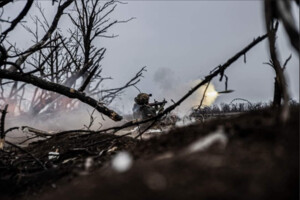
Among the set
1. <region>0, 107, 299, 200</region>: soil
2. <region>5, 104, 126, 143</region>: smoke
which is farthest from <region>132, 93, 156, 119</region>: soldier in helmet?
<region>0, 107, 299, 200</region>: soil

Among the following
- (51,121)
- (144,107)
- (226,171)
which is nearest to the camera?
(226,171)

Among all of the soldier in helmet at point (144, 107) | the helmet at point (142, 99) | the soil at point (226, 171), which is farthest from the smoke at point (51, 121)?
the soil at point (226, 171)

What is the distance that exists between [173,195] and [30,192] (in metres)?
1.83

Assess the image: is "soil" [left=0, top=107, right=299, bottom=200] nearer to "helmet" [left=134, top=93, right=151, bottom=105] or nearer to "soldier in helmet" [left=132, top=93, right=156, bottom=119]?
"soldier in helmet" [left=132, top=93, right=156, bottom=119]

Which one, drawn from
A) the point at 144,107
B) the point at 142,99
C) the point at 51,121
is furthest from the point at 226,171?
the point at 51,121

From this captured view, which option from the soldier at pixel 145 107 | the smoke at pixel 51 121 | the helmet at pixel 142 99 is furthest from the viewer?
the smoke at pixel 51 121

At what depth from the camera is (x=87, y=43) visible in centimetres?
1162

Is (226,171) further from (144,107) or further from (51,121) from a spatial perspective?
(51,121)

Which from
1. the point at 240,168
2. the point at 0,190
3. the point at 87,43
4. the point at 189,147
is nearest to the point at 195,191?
the point at 240,168

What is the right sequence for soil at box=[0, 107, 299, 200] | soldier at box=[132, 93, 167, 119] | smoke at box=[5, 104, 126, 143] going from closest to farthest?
soil at box=[0, 107, 299, 200]
soldier at box=[132, 93, 167, 119]
smoke at box=[5, 104, 126, 143]

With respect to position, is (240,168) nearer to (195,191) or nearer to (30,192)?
(195,191)

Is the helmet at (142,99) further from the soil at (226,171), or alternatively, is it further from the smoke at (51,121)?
the soil at (226,171)

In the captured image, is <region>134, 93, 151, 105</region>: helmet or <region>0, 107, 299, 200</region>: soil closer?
<region>0, 107, 299, 200</region>: soil

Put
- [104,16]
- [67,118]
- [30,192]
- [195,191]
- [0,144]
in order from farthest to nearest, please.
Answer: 1. [67,118]
2. [104,16]
3. [0,144]
4. [30,192]
5. [195,191]
